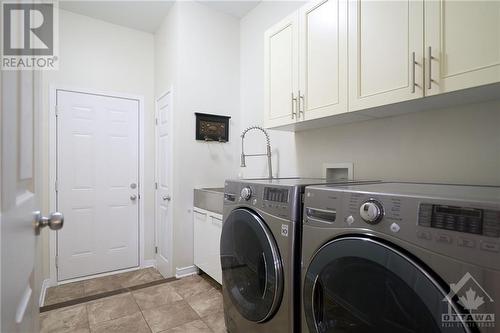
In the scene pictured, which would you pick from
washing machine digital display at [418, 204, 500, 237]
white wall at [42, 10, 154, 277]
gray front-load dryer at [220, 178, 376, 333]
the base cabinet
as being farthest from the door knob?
white wall at [42, 10, 154, 277]

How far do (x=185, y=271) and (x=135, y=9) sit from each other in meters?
2.74

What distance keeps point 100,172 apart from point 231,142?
1490mm

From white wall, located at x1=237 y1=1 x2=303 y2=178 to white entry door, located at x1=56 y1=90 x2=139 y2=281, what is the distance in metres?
1.36

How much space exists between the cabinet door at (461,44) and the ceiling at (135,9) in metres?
2.04

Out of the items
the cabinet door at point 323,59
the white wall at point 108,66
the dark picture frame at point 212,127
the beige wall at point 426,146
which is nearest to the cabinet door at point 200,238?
the dark picture frame at point 212,127

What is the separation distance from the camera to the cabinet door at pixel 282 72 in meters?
1.77

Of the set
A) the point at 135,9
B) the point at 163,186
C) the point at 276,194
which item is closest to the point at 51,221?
the point at 276,194

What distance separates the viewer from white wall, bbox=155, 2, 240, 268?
8.54 ft

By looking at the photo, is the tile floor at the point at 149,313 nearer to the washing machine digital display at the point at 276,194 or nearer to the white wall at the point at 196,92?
the white wall at the point at 196,92

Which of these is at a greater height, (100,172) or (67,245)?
(100,172)

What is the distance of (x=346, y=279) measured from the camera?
36.7 inches

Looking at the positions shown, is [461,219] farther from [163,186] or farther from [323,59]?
[163,186]

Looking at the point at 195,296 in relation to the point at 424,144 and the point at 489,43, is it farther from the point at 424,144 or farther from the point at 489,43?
the point at 489,43

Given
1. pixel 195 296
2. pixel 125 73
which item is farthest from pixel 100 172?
pixel 195 296
